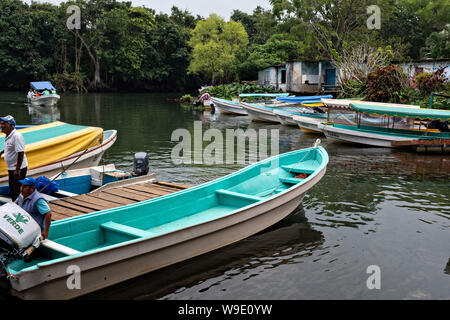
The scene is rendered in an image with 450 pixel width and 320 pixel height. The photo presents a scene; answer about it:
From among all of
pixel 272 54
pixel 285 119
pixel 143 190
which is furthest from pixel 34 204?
pixel 272 54

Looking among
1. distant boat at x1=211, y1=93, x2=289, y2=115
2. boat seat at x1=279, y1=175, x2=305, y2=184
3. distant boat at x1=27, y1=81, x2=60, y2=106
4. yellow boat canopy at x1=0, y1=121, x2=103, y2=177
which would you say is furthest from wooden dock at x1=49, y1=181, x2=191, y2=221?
distant boat at x1=27, y1=81, x2=60, y2=106

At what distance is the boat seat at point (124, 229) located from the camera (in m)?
7.38

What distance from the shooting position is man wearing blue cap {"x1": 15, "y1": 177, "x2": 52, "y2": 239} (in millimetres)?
6660

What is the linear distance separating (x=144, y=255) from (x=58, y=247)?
1.31 m

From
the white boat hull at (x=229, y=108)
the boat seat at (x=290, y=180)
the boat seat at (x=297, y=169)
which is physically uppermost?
the white boat hull at (x=229, y=108)

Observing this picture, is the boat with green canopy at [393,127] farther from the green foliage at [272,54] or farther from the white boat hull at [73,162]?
the green foliage at [272,54]

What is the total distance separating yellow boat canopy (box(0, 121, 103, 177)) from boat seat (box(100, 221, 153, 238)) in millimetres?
4002

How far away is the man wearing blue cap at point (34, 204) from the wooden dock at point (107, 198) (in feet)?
4.33

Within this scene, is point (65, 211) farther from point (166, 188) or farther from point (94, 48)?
point (94, 48)

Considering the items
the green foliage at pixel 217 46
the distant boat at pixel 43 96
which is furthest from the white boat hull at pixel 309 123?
the green foliage at pixel 217 46

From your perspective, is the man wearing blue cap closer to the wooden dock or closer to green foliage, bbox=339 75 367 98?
the wooden dock

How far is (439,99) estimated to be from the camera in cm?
2286

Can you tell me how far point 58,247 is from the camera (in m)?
6.68
